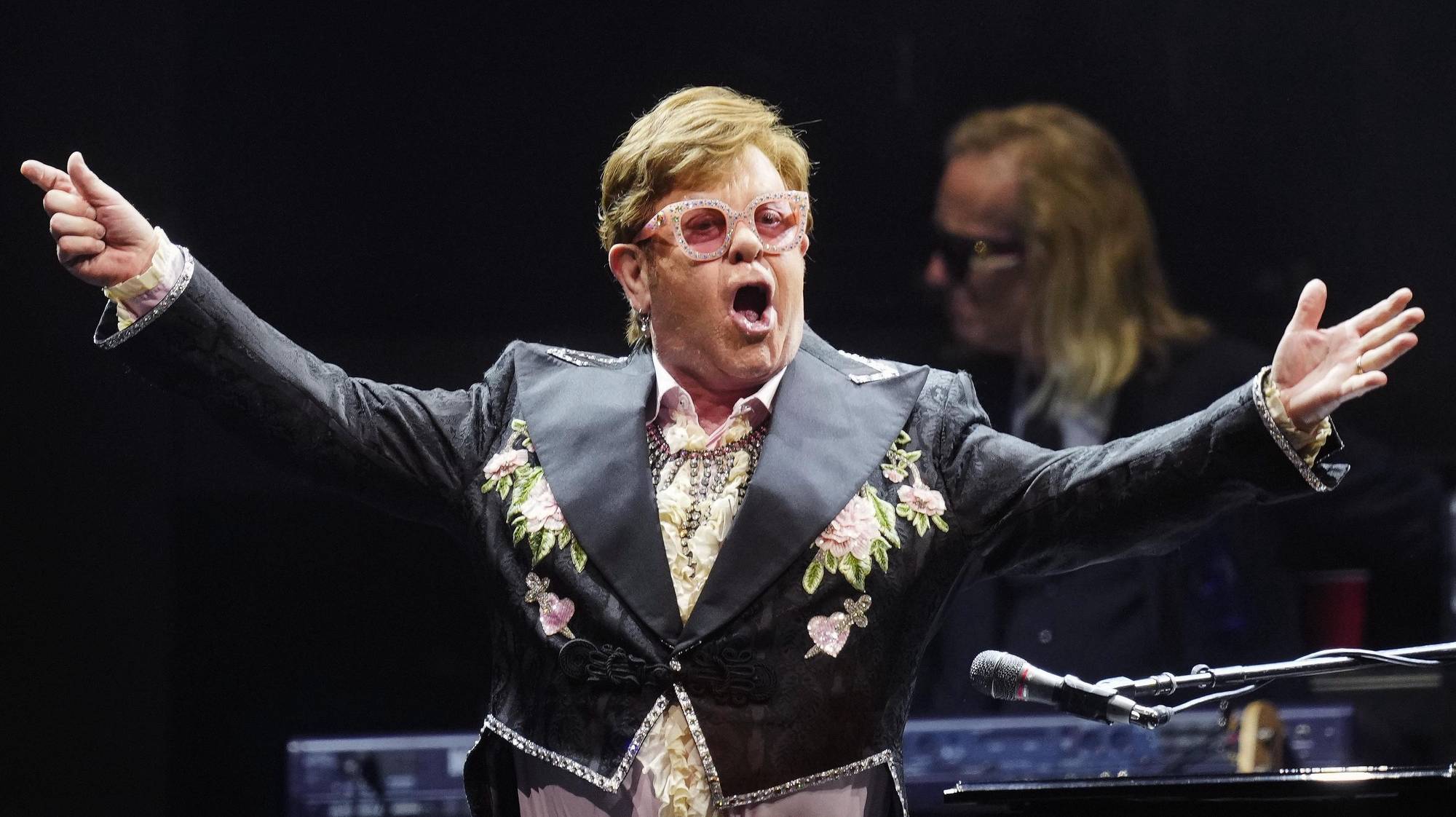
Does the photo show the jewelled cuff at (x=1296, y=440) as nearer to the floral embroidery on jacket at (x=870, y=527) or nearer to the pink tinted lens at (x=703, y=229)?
the floral embroidery on jacket at (x=870, y=527)

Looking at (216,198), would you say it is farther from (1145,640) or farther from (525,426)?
(1145,640)

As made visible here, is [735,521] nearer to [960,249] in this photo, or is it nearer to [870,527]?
[870,527]

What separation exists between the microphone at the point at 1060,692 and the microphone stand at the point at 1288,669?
0.7 inches

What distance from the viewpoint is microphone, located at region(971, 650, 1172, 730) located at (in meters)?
1.69

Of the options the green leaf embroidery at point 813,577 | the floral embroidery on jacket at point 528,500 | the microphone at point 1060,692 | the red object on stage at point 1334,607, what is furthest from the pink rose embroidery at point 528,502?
the red object on stage at point 1334,607

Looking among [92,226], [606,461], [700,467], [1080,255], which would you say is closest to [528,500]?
[606,461]

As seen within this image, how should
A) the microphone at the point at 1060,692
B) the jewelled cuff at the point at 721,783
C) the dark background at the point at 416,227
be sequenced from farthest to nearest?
the dark background at the point at 416,227, the jewelled cuff at the point at 721,783, the microphone at the point at 1060,692

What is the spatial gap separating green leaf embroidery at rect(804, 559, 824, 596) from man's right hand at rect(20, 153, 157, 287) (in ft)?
2.74

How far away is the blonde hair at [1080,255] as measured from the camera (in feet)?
10.7

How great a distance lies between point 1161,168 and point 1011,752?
1126mm

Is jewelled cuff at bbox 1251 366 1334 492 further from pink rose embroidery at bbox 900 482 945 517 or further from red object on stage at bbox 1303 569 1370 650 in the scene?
red object on stage at bbox 1303 569 1370 650

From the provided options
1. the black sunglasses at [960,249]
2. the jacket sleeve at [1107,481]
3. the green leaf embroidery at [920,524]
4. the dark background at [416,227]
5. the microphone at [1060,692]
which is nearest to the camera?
the microphone at [1060,692]

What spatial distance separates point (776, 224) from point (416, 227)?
4.10 feet

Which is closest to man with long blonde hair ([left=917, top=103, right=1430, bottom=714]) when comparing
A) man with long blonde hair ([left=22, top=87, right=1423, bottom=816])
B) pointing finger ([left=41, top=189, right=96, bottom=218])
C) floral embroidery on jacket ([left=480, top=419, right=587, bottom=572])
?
man with long blonde hair ([left=22, top=87, right=1423, bottom=816])
